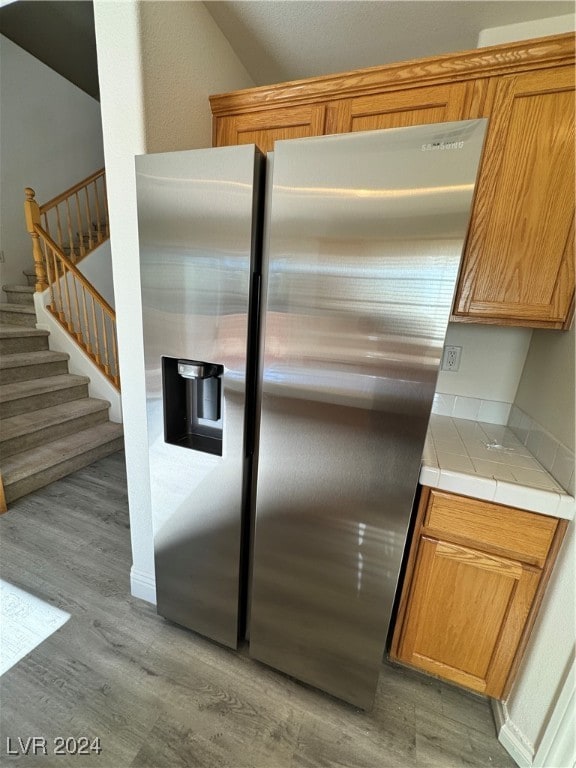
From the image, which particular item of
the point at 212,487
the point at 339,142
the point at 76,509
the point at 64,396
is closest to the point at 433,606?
the point at 212,487

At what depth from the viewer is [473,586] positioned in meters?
1.15

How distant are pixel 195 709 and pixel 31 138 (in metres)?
5.70

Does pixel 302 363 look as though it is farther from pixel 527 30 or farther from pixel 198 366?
pixel 527 30

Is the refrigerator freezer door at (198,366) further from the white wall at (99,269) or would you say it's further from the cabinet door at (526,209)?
the white wall at (99,269)

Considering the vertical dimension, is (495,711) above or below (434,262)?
below

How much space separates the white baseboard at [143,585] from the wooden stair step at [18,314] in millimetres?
3147

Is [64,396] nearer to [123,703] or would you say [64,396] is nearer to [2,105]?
[123,703]

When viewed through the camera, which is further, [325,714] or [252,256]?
[325,714]

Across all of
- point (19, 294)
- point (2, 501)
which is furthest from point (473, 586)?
point (19, 294)

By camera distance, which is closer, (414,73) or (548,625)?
(548,625)

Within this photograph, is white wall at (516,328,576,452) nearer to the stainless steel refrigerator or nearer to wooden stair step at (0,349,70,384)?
the stainless steel refrigerator

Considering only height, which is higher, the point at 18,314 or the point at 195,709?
the point at 18,314

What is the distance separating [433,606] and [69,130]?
6.22 meters

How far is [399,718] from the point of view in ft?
3.99
